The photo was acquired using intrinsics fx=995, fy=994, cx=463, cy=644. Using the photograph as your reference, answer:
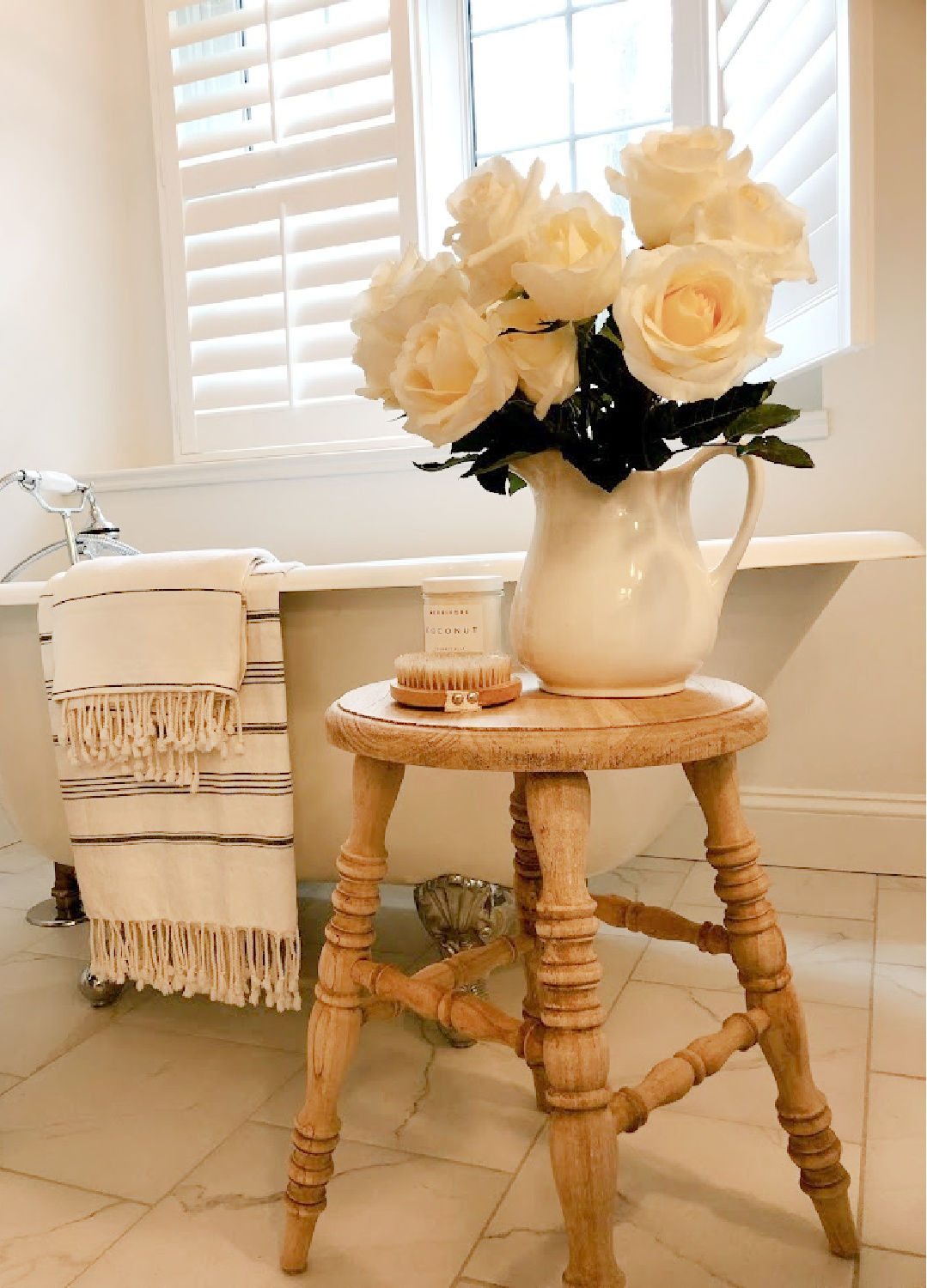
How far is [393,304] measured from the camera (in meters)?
0.82

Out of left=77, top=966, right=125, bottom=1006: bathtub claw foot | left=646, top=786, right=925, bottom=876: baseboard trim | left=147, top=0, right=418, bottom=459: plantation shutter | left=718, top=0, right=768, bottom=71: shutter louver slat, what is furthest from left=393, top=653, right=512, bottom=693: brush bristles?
left=147, top=0, right=418, bottom=459: plantation shutter

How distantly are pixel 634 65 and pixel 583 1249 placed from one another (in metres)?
2.30

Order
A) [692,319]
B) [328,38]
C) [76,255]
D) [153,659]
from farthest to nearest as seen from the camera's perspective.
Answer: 1. [76,255]
2. [328,38]
3. [153,659]
4. [692,319]

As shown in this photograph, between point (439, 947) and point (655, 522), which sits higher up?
point (655, 522)

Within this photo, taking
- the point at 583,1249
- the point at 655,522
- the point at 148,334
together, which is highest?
the point at 148,334

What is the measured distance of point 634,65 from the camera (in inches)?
87.2

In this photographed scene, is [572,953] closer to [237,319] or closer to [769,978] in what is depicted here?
[769,978]

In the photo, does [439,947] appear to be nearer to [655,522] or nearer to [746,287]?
[655,522]

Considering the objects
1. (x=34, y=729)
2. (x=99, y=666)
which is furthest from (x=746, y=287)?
(x=34, y=729)

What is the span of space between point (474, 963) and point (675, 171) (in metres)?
0.75

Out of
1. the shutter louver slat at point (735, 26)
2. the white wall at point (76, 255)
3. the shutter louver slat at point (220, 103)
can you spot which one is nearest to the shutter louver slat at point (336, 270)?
the shutter louver slat at point (220, 103)

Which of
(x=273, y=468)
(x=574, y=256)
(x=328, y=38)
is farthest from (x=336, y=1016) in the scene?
(x=328, y=38)

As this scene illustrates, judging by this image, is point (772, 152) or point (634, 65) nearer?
point (772, 152)

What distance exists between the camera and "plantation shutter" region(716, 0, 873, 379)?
130 cm
